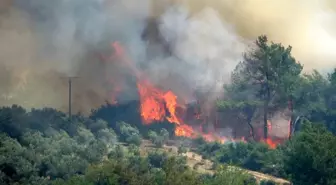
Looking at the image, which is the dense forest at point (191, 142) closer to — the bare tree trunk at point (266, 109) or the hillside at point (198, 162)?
the bare tree trunk at point (266, 109)

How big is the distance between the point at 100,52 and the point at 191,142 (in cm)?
1380

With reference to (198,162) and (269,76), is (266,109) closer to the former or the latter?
(269,76)

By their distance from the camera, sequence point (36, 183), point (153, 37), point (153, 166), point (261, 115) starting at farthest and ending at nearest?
point (153, 37), point (261, 115), point (153, 166), point (36, 183)

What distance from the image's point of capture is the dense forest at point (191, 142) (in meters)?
35.3

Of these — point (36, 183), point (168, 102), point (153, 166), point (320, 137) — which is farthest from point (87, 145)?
point (320, 137)

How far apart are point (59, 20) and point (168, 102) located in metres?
13.2

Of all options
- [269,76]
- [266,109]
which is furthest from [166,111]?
[269,76]

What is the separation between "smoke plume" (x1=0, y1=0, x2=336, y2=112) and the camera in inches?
2135

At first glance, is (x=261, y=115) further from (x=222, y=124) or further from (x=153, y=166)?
(x=153, y=166)

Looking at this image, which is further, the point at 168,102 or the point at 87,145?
the point at 168,102

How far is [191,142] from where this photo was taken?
51250 millimetres

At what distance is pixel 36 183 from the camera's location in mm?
34750

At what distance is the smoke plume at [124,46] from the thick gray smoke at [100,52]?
95 millimetres

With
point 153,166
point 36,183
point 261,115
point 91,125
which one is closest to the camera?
point 36,183
